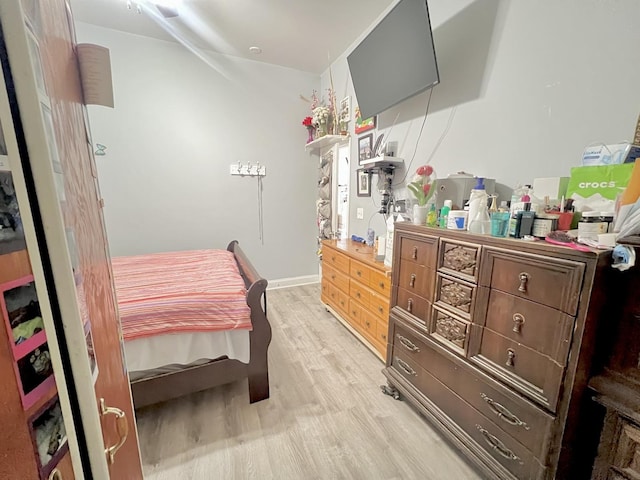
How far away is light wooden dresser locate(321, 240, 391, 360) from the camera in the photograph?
216 cm

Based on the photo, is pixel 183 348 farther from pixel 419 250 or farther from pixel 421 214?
pixel 421 214

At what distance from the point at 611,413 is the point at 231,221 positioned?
3.52 meters

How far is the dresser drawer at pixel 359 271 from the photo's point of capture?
2328 mm

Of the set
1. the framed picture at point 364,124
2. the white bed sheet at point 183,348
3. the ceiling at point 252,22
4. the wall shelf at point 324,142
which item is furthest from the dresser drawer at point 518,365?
the ceiling at point 252,22

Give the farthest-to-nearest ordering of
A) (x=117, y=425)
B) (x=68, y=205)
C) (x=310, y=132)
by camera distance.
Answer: (x=310, y=132), (x=117, y=425), (x=68, y=205)

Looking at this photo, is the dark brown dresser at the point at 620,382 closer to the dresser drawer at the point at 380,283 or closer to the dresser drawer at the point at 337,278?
the dresser drawer at the point at 380,283

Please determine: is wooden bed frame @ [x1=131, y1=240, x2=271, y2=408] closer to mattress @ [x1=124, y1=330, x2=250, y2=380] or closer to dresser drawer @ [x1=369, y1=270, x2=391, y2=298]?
mattress @ [x1=124, y1=330, x2=250, y2=380]

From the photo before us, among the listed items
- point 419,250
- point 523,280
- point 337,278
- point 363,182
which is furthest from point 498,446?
point 363,182

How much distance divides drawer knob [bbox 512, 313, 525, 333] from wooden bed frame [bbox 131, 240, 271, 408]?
1315mm

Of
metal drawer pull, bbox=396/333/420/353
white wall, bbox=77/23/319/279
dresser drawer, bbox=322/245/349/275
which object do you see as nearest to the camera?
metal drawer pull, bbox=396/333/420/353

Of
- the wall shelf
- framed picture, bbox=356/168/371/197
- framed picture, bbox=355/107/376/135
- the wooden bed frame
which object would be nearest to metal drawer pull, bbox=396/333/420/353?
the wooden bed frame

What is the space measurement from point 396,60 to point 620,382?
7.00 feet

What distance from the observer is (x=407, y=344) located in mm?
1736

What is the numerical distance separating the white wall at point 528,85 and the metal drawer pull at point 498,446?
4.30ft
